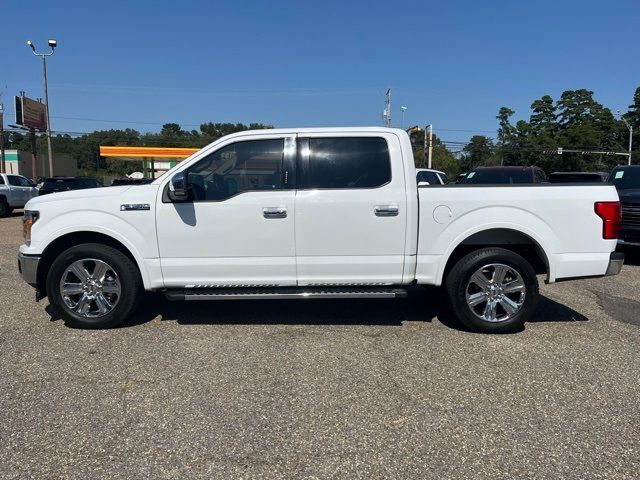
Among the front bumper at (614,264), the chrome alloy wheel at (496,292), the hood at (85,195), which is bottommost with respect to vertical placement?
the chrome alloy wheel at (496,292)

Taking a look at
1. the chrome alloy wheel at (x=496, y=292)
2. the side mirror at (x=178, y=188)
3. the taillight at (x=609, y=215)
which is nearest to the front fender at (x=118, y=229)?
the side mirror at (x=178, y=188)

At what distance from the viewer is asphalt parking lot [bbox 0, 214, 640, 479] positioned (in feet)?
9.56

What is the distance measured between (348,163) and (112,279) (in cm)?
272

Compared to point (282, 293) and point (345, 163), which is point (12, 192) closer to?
point (282, 293)

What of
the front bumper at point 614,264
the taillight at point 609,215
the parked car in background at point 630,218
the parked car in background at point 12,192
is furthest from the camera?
the parked car in background at point 12,192

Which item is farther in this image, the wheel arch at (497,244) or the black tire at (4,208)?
the black tire at (4,208)

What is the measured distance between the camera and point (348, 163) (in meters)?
5.09

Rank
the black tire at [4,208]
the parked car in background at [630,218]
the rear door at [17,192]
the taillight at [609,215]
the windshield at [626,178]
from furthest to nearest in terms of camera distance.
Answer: the rear door at [17,192], the black tire at [4,208], the windshield at [626,178], the parked car in background at [630,218], the taillight at [609,215]

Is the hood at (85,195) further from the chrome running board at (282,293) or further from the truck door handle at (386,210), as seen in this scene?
the truck door handle at (386,210)

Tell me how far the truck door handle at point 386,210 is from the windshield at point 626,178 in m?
7.51

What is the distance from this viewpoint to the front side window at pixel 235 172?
504 cm

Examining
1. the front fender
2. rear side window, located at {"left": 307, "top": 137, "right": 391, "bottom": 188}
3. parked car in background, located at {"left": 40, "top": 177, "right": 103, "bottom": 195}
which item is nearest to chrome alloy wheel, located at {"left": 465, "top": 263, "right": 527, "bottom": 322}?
rear side window, located at {"left": 307, "top": 137, "right": 391, "bottom": 188}

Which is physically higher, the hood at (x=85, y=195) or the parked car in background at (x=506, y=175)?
the parked car in background at (x=506, y=175)

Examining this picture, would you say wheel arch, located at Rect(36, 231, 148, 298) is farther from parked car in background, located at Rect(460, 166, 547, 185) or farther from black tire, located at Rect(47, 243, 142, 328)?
parked car in background, located at Rect(460, 166, 547, 185)
